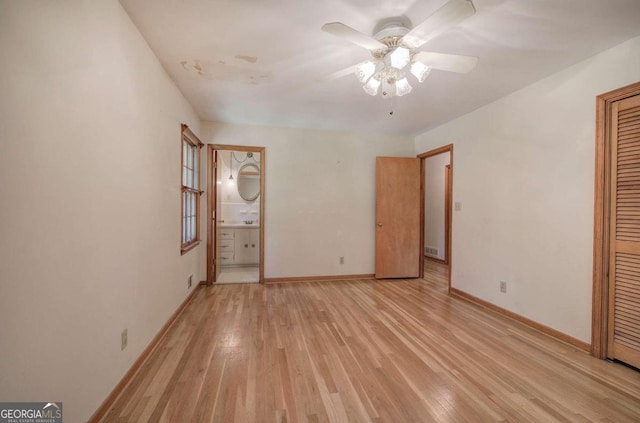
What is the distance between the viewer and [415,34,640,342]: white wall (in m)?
2.18

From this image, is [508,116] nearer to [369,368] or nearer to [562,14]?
[562,14]

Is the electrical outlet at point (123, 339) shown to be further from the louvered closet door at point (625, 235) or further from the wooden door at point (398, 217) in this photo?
the louvered closet door at point (625, 235)

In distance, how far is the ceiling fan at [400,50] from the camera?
142 cm

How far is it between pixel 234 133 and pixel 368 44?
284 centimetres

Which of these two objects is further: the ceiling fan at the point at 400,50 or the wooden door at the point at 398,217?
the wooden door at the point at 398,217

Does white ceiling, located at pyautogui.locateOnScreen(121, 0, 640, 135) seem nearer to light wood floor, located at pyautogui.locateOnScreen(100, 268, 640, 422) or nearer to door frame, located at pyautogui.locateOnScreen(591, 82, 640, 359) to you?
door frame, located at pyautogui.locateOnScreen(591, 82, 640, 359)

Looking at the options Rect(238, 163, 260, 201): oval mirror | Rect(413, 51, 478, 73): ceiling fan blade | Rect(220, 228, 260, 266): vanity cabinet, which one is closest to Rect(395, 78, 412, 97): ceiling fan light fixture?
Rect(413, 51, 478, 73): ceiling fan blade

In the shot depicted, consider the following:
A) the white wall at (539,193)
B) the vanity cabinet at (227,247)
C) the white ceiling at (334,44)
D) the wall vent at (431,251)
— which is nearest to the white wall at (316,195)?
the white ceiling at (334,44)

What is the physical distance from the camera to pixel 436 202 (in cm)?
586

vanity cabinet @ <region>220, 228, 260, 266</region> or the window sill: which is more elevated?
the window sill

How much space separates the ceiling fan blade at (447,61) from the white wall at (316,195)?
258cm

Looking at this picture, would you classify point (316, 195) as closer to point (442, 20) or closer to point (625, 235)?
point (442, 20)

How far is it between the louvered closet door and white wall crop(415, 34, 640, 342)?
0.14m

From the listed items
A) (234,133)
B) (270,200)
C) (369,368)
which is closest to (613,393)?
(369,368)
